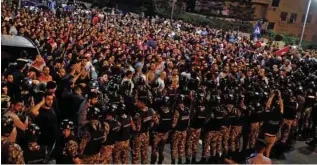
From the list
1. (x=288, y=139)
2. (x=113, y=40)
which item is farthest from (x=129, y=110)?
(x=113, y=40)

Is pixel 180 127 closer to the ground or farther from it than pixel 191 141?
farther from it

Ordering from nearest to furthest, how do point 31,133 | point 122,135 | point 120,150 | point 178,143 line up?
point 31,133, point 122,135, point 120,150, point 178,143

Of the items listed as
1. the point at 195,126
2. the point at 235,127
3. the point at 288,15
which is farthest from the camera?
the point at 288,15

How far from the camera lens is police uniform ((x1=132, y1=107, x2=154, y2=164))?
307 inches

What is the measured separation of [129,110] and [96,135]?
1918 millimetres

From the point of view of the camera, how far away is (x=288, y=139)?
1190 cm

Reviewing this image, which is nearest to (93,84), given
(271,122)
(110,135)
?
(110,135)

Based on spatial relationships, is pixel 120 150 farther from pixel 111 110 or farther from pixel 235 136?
pixel 235 136

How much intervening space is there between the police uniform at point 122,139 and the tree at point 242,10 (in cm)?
4597

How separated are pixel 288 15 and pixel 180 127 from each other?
2186 inches

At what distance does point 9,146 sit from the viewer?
511 centimetres

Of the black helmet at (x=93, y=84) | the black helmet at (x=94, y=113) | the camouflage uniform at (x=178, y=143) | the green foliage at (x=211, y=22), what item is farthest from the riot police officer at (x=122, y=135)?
the green foliage at (x=211, y=22)

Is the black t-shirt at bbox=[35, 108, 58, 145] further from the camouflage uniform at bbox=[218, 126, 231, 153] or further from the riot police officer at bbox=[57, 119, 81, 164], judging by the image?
the camouflage uniform at bbox=[218, 126, 231, 153]

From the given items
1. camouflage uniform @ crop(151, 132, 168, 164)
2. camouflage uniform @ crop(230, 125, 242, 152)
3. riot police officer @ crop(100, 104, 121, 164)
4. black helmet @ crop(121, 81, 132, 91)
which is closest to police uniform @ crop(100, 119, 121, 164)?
riot police officer @ crop(100, 104, 121, 164)
